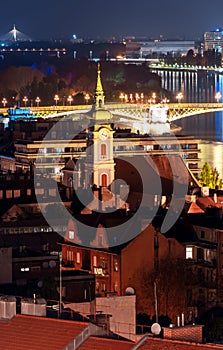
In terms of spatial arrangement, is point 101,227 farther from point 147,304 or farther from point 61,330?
point 61,330

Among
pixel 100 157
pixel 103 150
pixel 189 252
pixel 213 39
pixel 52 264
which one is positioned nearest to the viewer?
pixel 52 264

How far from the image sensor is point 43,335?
5469mm

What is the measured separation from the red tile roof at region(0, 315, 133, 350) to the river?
15.0 meters

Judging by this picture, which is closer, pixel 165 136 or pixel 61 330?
pixel 61 330

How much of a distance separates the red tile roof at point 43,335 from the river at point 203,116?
49.2 feet

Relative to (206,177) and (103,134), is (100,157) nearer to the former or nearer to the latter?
(103,134)

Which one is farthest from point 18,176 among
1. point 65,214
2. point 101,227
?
point 101,227

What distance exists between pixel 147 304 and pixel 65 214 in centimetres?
375

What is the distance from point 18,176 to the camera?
56.7ft

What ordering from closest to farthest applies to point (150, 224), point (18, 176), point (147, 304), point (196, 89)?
point (147, 304), point (150, 224), point (18, 176), point (196, 89)

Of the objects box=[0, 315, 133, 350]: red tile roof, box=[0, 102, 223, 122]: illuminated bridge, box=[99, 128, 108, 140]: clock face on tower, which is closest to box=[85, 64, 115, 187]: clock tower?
box=[99, 128, 108, 140]: clock face on tower

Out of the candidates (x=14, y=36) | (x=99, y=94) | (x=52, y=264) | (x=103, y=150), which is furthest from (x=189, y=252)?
(x=14, y=36)

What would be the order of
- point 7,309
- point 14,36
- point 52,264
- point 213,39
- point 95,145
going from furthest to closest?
point 14,36, point 213,39, point 95,145, point 52,264, point 7,309

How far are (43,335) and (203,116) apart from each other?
3391cm
